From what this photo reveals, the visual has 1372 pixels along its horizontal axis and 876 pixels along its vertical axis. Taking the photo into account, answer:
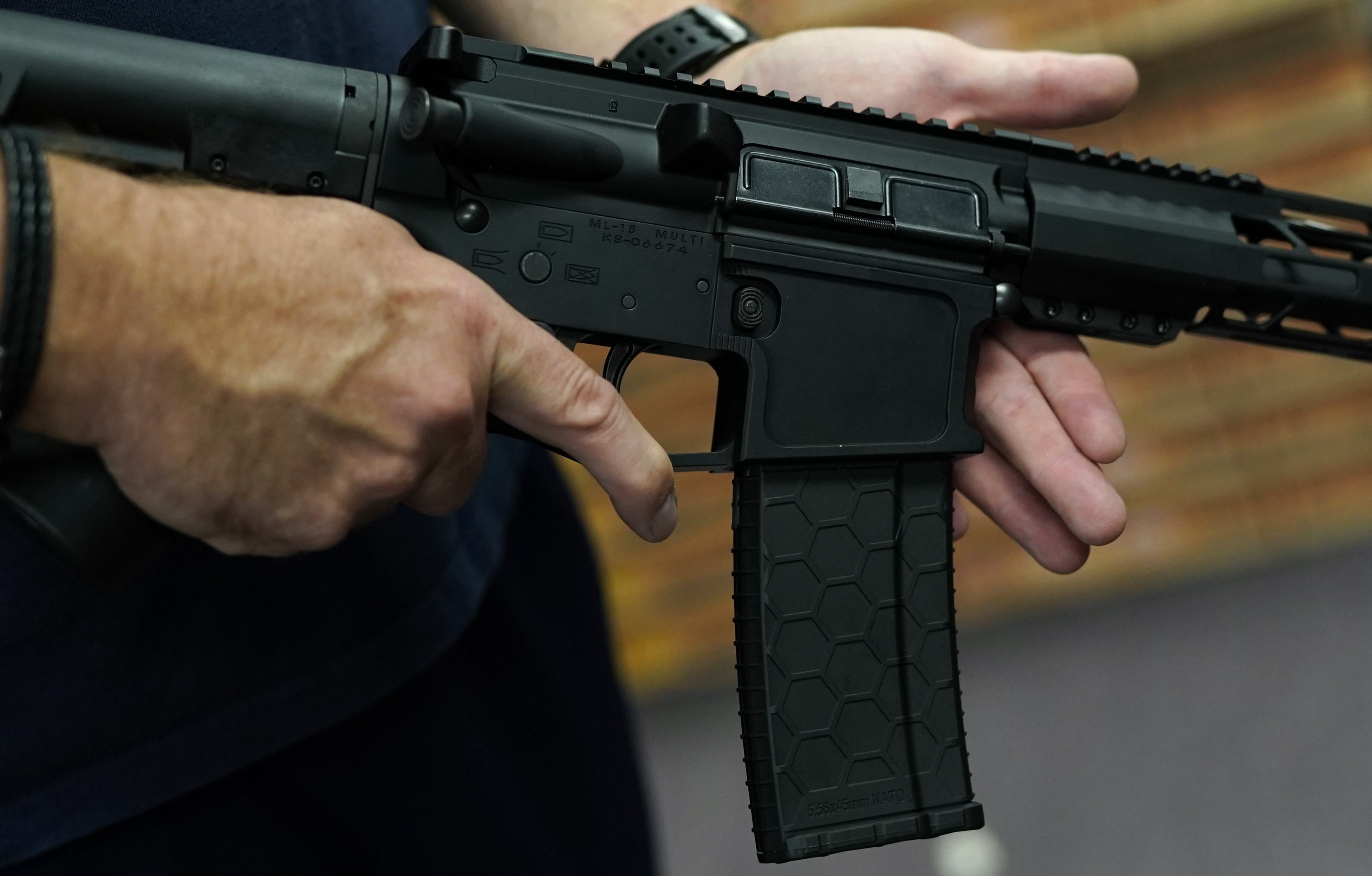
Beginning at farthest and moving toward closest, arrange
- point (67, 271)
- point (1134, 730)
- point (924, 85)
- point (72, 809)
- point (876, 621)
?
point (1134, 730) < point (924, 85) < point (876, 621) < point (72, 809) < point (67, 271)

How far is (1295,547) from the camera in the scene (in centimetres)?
210

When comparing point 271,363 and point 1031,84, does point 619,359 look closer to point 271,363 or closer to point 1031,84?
point 271,363

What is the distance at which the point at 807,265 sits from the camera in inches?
29.0

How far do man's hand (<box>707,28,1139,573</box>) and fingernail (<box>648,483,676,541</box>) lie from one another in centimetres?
27

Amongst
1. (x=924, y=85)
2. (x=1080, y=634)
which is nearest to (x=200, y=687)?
(x=924, y=85)

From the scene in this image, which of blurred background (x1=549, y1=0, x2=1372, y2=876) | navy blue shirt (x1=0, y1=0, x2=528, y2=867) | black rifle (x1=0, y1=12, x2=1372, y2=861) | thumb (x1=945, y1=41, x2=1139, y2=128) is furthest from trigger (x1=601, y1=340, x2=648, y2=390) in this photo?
blurred background (x1=549, y1=0, x2=1372, y2=876)

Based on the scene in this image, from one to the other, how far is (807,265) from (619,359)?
0.15m

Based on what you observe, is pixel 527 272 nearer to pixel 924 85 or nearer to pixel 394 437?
pixel 394 437

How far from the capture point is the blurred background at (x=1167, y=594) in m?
1.71

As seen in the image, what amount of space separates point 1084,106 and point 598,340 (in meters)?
0.51

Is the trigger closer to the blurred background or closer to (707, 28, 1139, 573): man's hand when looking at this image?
(707, 28, 1139, 573): man's hand

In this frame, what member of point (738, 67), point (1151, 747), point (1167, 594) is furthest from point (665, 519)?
point (1167, 594)

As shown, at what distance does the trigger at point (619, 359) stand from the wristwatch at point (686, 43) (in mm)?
323

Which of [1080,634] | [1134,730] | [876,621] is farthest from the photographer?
[1080,634]
